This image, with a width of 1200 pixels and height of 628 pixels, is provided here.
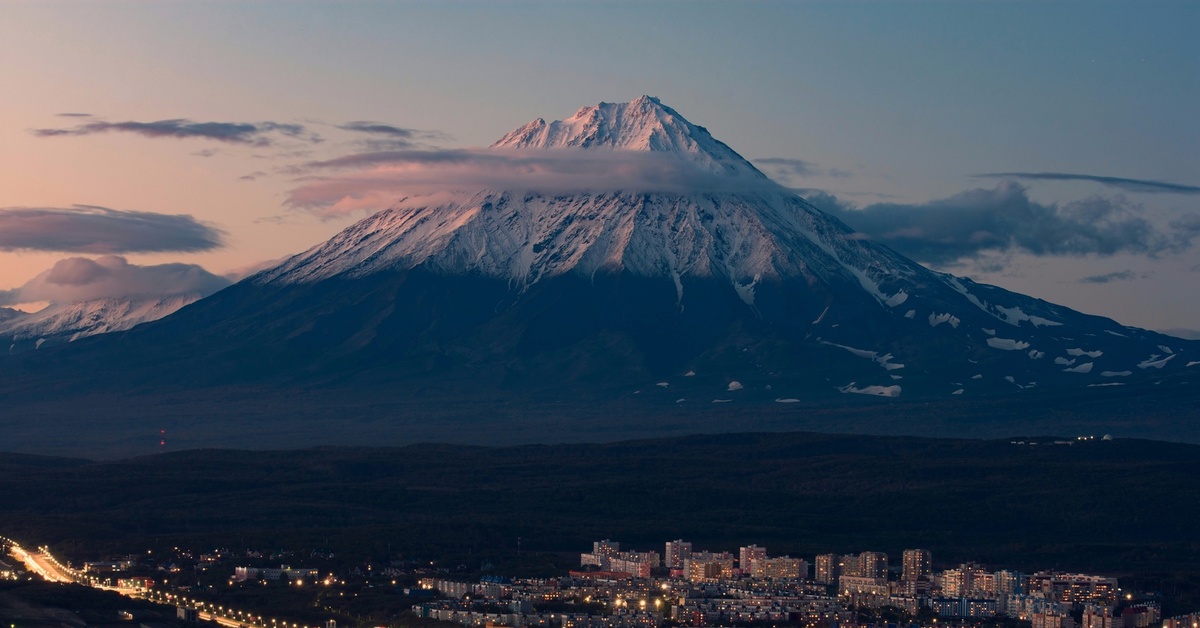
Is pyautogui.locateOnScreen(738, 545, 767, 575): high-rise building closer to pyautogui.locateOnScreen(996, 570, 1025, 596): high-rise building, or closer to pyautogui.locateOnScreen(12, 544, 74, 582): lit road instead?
pyautogui.locateOnScreen(996, 570, 1025, 596): high-rise building

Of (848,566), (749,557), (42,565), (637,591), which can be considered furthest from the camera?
(749,557)

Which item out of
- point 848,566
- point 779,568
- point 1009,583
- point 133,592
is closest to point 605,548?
point 779,568

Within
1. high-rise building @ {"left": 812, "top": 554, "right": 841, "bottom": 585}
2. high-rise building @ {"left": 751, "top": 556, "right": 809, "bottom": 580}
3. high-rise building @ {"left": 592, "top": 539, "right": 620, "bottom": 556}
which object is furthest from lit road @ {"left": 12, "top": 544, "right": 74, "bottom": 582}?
high-rise building @ {"left": 812, "top": 554, "right": 841, "bottom": 585}

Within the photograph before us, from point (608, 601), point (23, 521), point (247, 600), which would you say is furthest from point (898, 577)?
point (23, 521)

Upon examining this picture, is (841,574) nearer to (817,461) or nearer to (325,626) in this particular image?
(325,626)

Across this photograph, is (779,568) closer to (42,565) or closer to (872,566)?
(872,566)
